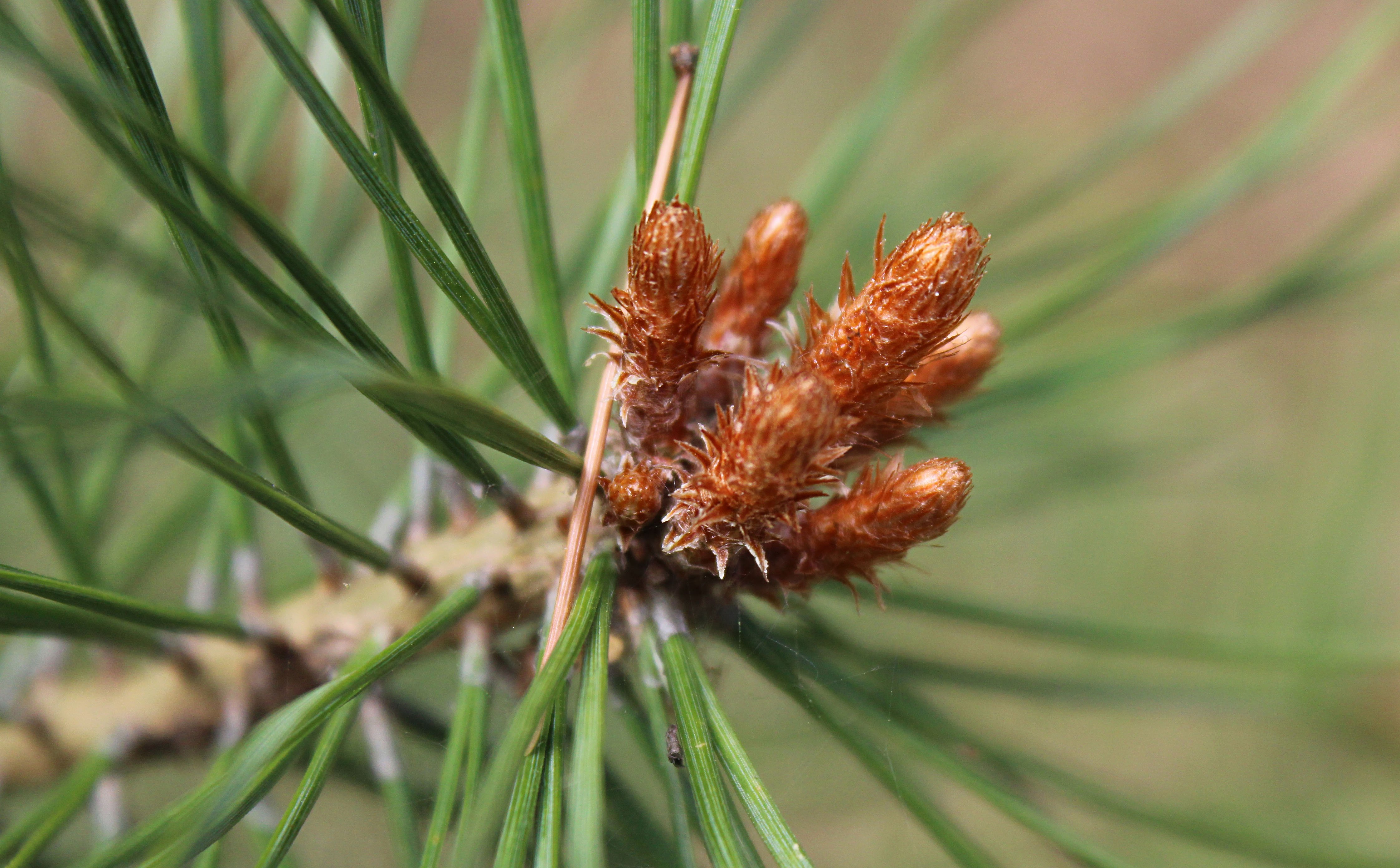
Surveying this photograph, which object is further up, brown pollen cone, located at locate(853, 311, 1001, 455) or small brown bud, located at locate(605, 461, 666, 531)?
brown pollen cone, located at locate(853, 311, 1001, 455)

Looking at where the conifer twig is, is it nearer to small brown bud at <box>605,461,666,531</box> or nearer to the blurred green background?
small brown bud at <box>605,461,666,531</box>

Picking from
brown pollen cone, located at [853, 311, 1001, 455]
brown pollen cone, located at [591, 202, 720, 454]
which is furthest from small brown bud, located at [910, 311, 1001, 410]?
brown pollen cone, located at [591, 202, 720, 454]

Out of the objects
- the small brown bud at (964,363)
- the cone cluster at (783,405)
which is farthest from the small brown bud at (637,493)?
the small brown bud at (964,363)

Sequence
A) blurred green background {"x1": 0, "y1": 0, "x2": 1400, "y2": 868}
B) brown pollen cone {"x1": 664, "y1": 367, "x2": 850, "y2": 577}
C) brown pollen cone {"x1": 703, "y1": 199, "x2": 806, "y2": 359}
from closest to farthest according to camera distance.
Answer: brown pollen cone {"x1": 664, "y1": 367, "x2": 850, "y2": 577} → brown pollen cone {"x1": 703, "y1": 199, "x2": 806, "y2": 359} → blurred green background {"x1": 0, "y1": 0, "x2": 1400, "y2": 868}

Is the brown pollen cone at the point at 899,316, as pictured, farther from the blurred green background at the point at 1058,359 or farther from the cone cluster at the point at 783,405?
the blurred green background at the point at 1058,359

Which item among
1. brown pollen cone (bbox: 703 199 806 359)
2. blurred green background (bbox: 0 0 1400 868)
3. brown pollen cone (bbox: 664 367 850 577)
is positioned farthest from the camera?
blurred green background (bbox: 0 0 1400 868)

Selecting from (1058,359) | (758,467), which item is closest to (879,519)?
(758,467)

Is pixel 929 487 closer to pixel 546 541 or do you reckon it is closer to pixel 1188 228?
pixel 546 541

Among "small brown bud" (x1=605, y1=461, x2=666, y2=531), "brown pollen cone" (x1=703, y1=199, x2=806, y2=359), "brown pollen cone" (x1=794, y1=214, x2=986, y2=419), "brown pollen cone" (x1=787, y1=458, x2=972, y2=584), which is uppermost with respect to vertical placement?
"brown pollen cone" (x1=703, y1=199, x2=806, y2=359)
